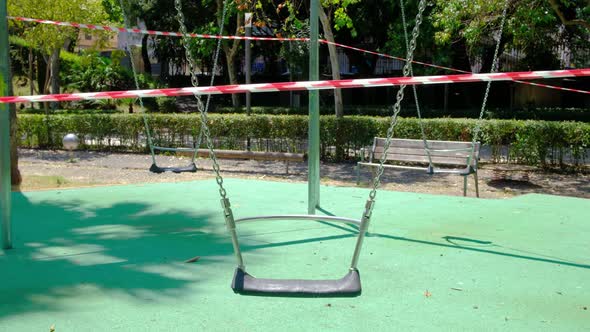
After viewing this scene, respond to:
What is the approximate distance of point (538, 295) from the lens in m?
3.97

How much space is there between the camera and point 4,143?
4816 mm

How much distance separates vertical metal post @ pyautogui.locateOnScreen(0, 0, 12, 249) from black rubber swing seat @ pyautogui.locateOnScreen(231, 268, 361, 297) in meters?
2.46

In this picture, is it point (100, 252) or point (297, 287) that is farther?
point (100, 252)

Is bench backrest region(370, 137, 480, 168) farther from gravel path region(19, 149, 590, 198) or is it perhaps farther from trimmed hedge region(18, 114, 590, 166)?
trimmed hedge region(18, 114, 590, 166)

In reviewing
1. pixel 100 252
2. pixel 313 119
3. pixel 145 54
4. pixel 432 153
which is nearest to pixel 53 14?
pixel 432 153

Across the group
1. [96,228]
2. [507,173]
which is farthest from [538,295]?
[507,173]

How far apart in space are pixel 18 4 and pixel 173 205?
928 centimetres

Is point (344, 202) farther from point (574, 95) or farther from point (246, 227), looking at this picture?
point (574, 95)

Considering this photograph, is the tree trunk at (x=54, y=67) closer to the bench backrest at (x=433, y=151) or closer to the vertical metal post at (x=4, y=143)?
the bench backrest at (x=433, y=151)

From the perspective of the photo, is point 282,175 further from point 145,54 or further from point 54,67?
point 145,54

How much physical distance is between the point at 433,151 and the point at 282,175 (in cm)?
323

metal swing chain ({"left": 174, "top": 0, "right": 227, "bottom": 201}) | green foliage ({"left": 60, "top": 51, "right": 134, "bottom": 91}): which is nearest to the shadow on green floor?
metal swing chain ({"left": 174, "top": 0, "right": 227, "bottom": 201})

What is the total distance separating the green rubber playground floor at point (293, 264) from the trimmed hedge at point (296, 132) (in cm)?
374

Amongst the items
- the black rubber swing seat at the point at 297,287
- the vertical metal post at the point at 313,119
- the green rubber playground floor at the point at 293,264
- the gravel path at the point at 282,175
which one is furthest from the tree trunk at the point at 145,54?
the black rubber swing seat at the point at 297,287
